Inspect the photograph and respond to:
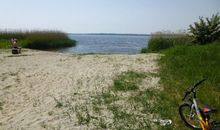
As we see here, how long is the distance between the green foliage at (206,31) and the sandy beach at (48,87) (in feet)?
18.9

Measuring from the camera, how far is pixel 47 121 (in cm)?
582

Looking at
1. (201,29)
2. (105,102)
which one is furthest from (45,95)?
(201,29)

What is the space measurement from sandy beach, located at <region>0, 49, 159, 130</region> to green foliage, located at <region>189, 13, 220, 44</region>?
18.9ft

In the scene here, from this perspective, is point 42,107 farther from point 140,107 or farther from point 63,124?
point 140,107

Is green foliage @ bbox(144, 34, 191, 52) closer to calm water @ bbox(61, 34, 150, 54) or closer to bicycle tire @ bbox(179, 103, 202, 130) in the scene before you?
calm water @ bbox(61, 34, 150, 54)

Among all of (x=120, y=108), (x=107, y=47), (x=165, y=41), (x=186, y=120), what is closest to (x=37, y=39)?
(x=107, y=47)

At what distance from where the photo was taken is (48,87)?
8.44 metres

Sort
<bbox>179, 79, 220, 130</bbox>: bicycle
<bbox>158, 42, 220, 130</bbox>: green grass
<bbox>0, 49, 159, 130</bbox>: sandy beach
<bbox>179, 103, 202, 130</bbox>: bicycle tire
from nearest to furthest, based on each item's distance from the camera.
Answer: <bbox>179, 79, 220, 130</bbox>: bicycle < <bbox>179, 103, 202, 130</bbox>: bicycle tire < <bbox>0, 49, 159, 130</bbox>: sandy beach < <bbox>158, 42, 220, 130</bbox>: green grass

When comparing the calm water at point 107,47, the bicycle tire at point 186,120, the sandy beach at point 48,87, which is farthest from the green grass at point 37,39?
the bicycle tire at point 186,120

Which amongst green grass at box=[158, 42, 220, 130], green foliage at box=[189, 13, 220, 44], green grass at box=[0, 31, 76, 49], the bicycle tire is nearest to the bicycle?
the bicycle tire

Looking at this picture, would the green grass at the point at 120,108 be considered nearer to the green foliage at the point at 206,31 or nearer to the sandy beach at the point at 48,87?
the sandy beach at the point at 48,87

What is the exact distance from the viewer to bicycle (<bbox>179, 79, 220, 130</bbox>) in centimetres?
463

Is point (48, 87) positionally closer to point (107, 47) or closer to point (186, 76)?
point (186, 76)

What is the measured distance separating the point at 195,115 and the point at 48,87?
4.39 m
